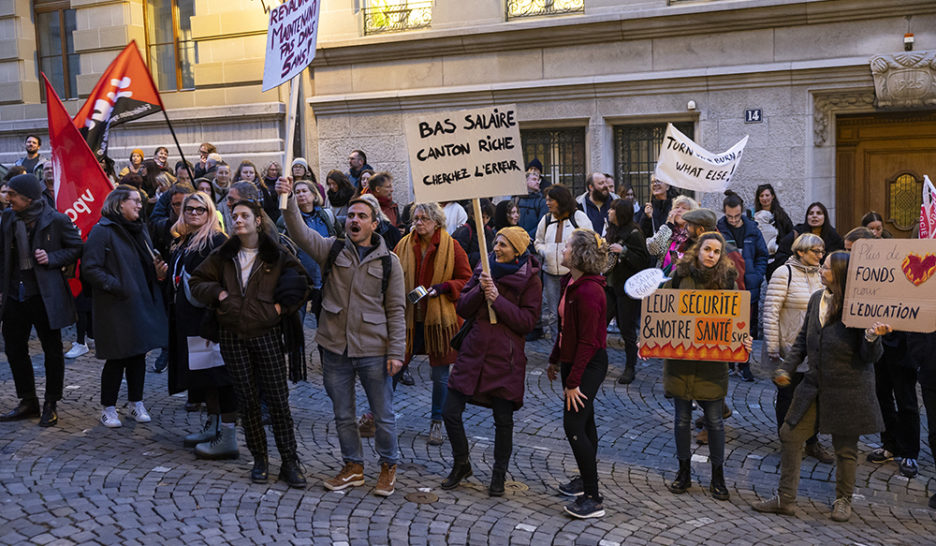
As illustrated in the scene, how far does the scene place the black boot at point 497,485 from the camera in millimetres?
5934

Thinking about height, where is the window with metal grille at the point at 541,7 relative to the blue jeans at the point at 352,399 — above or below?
above

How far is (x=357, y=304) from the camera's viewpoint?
5852mm

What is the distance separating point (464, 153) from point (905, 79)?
8872mm

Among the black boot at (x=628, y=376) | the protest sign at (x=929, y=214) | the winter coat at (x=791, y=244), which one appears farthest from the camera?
the winter coat at (x=791, y=244)

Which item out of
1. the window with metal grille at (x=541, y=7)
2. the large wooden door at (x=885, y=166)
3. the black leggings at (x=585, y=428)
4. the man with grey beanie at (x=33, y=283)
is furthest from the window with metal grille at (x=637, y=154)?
the man with grey beanie at (x=33, y=283)

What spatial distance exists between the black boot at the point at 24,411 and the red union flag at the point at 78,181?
1581 millimetres

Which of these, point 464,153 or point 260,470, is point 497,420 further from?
point 464,153

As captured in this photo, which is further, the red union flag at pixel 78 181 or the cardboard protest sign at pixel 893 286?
the red union flag at pixel 78 181

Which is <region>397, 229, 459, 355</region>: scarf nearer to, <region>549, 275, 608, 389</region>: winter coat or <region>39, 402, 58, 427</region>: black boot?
<region>549, 275, 608, 389</region>: winter coat

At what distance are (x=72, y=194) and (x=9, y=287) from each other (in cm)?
111

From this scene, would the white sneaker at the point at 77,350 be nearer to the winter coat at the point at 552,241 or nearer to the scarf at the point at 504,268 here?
the winter coat at the point at 552,241

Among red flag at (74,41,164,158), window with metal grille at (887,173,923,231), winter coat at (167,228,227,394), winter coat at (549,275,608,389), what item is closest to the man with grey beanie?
winter coat at (167,228,227,394)

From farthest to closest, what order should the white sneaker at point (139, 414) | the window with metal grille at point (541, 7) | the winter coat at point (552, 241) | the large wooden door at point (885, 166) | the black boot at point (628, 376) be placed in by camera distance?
the window with metal grille at point (541, 7) < the large wooden door at point (885, 166) < the winter coat at point (552, 241) < the black boot at point (628, 376) < the white sneaker at point (139, 414)

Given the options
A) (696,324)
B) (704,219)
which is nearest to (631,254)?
(704,219)
